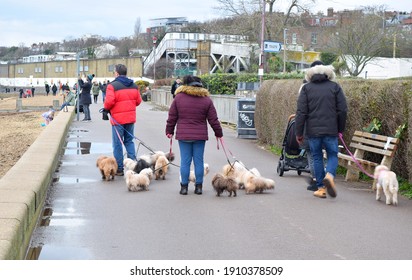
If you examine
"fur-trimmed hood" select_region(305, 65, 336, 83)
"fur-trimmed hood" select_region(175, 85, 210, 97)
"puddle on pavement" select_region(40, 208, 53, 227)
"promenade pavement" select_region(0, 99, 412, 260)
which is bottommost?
"puddle on pavement" select_region(40, 208, 53, 227)

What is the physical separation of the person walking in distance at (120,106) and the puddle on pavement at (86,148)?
4407 mm

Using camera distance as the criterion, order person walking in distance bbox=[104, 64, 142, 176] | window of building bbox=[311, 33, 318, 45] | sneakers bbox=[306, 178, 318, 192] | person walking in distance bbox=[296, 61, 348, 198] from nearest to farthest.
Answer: person walking in distance bbox=[296, 61, 348, 198]
sneakers bbox=[306, 178, 318, 192]
person walking in distance bbox=[104, 64, 142, 176]
window of building bbox=[311, 33, 318, 45]

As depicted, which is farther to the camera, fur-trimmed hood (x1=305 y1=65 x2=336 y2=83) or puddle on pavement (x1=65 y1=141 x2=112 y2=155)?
puddle on pavement (x1=65 y1=141 x2=112 y2=155)

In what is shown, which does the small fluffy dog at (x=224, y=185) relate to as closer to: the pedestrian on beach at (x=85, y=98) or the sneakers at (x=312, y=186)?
the sneakers at (x=312, y=186)

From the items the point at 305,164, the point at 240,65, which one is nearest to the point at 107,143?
the point at 305,164

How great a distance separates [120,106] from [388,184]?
211 inches

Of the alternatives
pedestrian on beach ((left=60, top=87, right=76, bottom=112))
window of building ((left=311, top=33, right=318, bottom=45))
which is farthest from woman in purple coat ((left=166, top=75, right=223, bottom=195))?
window of building ((left=311, top=33, right=318, bottom=45))

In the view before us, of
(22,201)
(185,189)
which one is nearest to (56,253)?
(22,201)

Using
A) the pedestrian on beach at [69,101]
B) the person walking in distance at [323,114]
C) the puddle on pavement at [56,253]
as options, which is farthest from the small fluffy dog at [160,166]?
the pedestrian on beach at [69,101]

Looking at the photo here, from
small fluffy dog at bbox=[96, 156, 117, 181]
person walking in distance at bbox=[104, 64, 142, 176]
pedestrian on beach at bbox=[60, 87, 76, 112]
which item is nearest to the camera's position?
small fluffy dog at bbox=[96, 156, 117, 181]

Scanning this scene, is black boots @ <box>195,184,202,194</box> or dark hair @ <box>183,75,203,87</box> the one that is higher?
dark hair @ <box>183,75,203,87</box>

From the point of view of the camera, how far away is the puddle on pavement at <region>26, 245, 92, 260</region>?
23.5 ft

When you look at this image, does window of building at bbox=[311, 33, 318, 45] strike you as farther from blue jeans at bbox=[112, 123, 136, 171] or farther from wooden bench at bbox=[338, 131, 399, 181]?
blue jeans at bbox=[112, 123, 136, 171]

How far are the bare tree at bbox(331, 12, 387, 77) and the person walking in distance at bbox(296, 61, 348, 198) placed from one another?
4879cm
